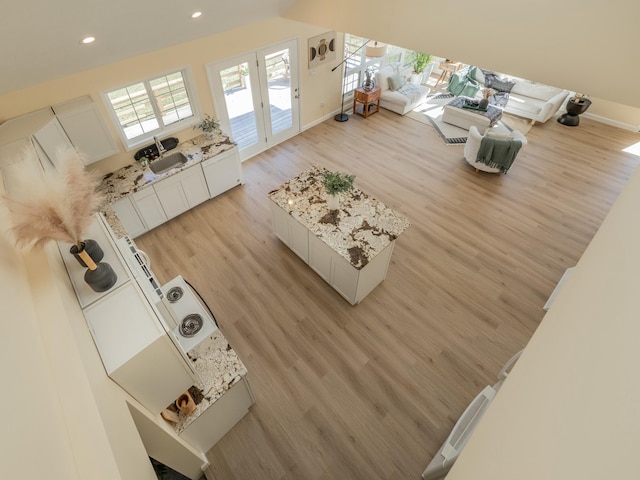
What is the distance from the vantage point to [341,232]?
3.80 metres

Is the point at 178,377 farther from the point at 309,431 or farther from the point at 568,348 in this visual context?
the point at 568,348

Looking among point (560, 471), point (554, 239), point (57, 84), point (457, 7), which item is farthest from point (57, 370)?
point (554, 239)

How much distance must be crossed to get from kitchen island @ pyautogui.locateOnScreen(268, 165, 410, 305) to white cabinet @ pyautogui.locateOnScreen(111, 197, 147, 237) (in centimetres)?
203

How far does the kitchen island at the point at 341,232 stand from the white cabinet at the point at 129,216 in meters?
2.03

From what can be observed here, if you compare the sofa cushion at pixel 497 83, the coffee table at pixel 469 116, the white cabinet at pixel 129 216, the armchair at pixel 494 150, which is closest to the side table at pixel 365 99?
the coffee table at pixel 469 116

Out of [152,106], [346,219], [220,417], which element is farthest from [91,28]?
[220,417]

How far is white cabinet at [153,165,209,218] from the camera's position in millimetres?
4777

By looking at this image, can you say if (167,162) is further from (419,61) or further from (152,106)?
(419,61)

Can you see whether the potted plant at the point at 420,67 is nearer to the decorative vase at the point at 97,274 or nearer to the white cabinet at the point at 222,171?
the white cabinet at the point at 222,171

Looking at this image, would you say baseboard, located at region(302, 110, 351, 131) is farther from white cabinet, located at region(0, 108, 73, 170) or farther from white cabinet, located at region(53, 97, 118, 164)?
white cabinet, located at region(0, 108, 73, 170)

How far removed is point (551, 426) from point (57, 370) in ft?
5.47

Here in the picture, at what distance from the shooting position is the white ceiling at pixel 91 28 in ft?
6.42

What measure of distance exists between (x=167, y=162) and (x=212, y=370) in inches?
142

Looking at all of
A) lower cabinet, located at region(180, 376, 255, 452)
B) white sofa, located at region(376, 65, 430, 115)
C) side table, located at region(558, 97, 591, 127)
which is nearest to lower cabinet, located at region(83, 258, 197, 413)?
lower cabinet, located at region(180, 376, 255, 452)
